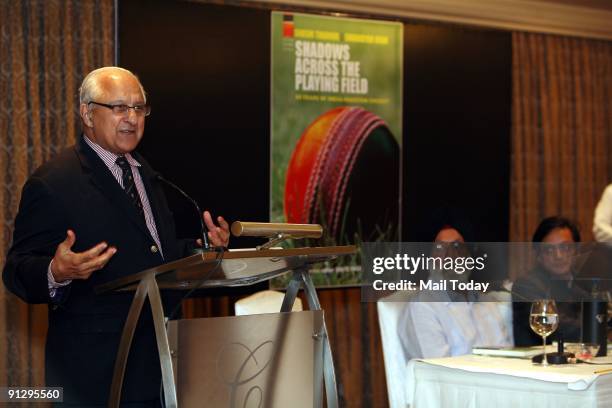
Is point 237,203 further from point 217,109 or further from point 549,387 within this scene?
point 549,387

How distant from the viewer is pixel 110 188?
2617 mm

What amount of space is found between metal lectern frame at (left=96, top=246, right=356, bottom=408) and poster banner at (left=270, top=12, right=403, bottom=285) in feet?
10.4

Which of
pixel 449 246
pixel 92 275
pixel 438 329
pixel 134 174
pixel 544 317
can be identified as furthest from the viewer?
pixel 438 329

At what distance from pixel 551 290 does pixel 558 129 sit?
12.8 ft

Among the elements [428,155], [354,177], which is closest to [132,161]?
[354,177]

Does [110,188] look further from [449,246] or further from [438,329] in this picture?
[438,329]

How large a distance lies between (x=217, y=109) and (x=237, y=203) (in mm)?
574

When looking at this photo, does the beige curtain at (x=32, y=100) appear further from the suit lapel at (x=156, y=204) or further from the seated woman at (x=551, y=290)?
the seated woman at (x=551, y=290)

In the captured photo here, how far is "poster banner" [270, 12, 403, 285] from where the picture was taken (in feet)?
19.0

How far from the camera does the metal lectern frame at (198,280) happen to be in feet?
6.84

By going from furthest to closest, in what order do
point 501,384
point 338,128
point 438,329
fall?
point 338,128 < point 438,329 < point 501,384

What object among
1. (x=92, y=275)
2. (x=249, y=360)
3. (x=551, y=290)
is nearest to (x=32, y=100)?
(x=92, y=275)

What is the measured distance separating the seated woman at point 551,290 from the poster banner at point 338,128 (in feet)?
6.50

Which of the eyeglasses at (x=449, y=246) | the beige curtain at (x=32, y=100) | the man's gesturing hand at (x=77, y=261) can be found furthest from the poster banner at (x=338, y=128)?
the man's gesturing hand at (x=77, y=261)
